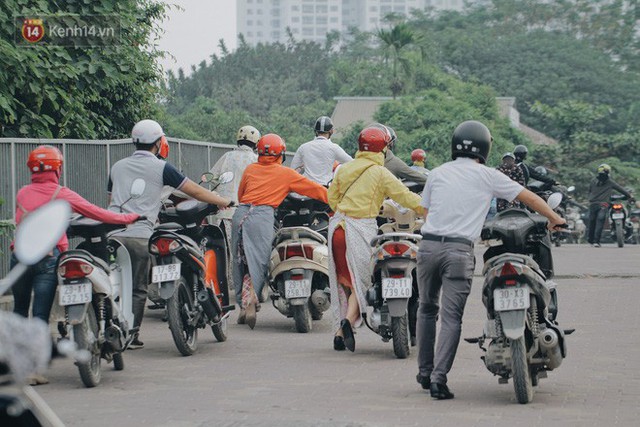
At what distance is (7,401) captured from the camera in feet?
10.7

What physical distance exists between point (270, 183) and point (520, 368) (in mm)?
4950

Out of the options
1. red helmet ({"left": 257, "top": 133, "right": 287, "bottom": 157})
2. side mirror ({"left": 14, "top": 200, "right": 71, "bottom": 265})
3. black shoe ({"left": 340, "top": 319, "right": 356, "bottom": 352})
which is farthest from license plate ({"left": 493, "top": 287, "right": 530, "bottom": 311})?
side mirror ({"left": 14, "top": 200, "right": 71, "bottom": 265})

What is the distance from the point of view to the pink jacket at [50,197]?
30.1 ft

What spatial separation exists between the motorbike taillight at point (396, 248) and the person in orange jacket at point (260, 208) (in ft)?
7.12

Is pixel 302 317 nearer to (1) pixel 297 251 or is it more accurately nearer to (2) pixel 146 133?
(1) pixel 297 251

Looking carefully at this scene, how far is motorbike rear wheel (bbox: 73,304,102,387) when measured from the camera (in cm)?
884

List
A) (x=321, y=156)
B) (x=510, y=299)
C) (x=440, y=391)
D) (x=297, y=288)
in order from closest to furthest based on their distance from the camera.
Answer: (x=510, y=299) < (x=440, y=391) < (x=297, y=288) < (x=321, y=156)

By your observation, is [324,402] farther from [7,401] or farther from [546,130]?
[546,130]

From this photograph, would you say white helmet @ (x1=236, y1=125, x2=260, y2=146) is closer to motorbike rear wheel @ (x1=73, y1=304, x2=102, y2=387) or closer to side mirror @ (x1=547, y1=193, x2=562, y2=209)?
motorbike rear wheel @ (x1=73, y1=304, x2=102, y2=387)

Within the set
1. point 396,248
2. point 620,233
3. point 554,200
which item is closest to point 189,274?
point 396,248

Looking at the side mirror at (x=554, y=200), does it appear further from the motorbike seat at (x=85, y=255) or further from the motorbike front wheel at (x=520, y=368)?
the motorbike seat at (x=85, y=255)

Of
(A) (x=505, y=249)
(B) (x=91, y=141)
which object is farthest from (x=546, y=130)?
(A) (x=505, y=249)

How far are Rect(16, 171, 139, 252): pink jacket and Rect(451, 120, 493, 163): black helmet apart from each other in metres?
2.29

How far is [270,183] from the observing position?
1262cm
